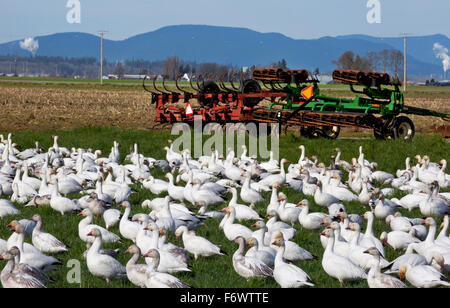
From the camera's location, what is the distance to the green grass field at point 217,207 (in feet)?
29.1

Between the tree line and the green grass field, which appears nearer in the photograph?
the green grass field

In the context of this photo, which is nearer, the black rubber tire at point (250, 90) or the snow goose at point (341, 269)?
the snow goose at point (341, 269)

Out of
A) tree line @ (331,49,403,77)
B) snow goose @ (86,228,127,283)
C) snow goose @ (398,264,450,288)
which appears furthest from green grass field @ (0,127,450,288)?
tree line @ (331,49,403,77)

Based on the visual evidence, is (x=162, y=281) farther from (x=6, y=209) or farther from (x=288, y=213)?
(x=6, y=209)

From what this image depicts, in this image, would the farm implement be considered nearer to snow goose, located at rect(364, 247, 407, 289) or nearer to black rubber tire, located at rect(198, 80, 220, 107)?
black rubber tire, located at rect(198, 80, 220, 107)

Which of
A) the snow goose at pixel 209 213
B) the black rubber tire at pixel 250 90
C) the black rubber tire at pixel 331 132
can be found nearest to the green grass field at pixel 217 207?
the snow goose at pixel 209 213

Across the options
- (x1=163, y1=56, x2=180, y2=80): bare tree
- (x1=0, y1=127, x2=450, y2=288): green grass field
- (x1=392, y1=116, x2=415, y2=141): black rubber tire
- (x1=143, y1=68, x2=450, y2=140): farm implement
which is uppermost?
(x1=163, y1=56, x2=180, y2=80): bare tree

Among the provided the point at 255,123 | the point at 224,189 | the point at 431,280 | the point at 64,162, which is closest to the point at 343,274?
the point at 431,280

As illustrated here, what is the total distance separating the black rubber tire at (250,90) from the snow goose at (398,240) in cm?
1413

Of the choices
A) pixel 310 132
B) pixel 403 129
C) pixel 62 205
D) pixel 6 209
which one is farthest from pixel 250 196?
pixel 310 132

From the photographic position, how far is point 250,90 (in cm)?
2525

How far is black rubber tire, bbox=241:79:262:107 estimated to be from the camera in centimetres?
2441

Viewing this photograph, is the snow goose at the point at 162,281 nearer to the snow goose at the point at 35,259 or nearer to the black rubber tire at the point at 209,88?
the snow goose at the point at 35,259

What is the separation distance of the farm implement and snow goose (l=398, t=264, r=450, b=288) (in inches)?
555
